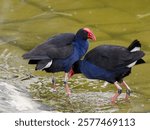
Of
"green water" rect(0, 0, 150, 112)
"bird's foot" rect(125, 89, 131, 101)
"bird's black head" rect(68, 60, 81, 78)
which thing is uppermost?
"bird's black head" rect(68, 60, 81, 78)

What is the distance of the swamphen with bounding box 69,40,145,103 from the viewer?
7055 millimetres

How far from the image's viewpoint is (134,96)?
7.45m

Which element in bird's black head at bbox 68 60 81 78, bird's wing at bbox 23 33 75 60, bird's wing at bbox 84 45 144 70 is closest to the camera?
bird's wing at bbox 84 45 144 70

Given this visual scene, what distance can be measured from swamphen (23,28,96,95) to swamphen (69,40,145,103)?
194 millimetres

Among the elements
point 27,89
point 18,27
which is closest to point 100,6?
point 18,27

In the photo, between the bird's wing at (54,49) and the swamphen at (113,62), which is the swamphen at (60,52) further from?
the swamphen at (113,62)

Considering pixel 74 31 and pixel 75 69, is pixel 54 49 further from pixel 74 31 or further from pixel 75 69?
pixel 74 31

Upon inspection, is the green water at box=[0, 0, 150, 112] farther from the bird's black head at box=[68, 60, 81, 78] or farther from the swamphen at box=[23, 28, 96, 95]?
the swamphen at box=[23, 28, 96, 95]

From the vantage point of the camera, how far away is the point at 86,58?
7.50 metres

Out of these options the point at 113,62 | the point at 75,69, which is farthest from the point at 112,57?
the point at 75,69

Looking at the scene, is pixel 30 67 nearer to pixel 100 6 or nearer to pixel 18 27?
pixel 18 27

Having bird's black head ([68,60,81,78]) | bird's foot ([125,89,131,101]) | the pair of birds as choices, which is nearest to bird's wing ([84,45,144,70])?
the pair of birds

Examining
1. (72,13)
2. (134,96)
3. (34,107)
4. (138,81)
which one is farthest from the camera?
(72,13)

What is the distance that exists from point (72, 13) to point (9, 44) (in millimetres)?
2076
